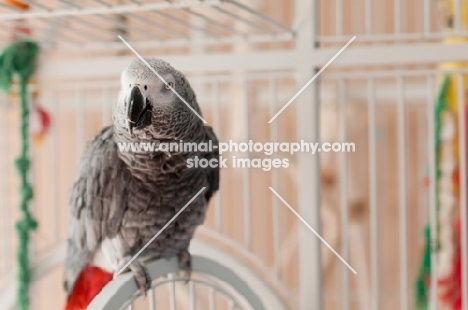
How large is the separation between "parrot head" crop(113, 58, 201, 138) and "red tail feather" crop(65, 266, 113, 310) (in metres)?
0.17

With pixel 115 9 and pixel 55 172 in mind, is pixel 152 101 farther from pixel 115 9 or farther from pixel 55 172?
pixel 55 172

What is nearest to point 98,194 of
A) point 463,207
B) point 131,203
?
point 131,203

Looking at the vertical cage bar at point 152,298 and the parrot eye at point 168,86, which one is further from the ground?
the parrot eye at point 168,86

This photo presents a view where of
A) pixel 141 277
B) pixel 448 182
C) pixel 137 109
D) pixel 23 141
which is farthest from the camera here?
pixel 448 182

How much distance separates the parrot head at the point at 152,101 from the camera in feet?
1.57

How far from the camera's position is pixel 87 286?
0.62m

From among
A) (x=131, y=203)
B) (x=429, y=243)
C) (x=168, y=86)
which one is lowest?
(x=429, y=243)

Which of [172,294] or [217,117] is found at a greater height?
[217,117]

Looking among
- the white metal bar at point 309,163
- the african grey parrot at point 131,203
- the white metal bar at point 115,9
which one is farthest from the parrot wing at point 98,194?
the white metal bar at point 309,163

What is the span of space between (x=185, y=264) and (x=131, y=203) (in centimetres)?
8

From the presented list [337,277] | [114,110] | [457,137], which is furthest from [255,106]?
[114,110]

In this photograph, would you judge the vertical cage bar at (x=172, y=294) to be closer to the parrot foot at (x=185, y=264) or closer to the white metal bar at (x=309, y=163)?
the parrot foot at (x=185, y=264)

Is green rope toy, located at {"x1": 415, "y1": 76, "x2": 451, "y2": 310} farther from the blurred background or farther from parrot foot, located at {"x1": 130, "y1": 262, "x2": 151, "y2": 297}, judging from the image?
parrot foot, located at {"x1": 130, "y1": 262, "x2": 151, "y2": 297}

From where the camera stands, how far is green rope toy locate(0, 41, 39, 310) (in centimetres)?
67
